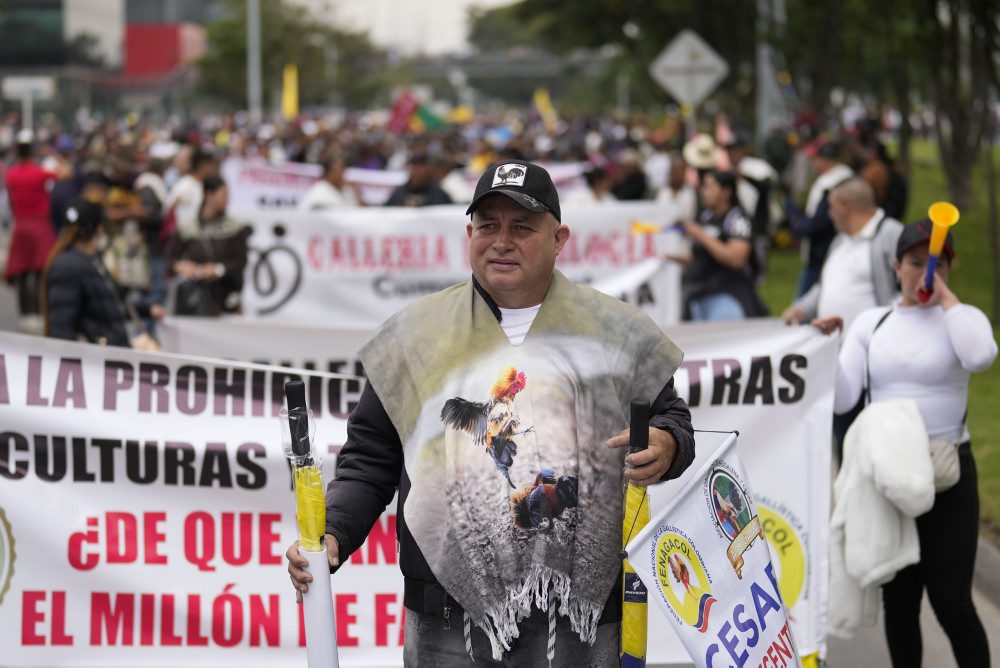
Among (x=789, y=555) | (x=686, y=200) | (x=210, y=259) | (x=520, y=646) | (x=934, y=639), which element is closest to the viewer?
(x=520, y=646)

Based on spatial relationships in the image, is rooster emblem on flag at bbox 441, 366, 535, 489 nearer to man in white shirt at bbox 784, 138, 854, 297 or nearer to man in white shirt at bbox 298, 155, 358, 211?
man in white shirt at bbox 784, 138, 854, 297

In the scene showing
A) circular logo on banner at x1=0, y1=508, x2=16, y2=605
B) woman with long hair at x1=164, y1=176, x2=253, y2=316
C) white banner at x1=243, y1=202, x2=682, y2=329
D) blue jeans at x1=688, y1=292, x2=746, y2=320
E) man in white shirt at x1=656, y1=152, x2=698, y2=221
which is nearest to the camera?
circular logo on banner at x1=0, y1=508, x2=16, y2=605

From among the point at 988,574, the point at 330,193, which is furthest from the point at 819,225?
the point at 330,193

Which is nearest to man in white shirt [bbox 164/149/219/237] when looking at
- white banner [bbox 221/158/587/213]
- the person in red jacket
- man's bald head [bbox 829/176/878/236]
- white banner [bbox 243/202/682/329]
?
white banner [bbox 243/202/682/329]

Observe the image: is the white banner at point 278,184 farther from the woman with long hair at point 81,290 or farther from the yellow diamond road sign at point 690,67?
the woman with long hair at point 81,290

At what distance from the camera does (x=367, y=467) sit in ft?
12.0

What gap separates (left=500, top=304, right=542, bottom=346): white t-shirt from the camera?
136 inches

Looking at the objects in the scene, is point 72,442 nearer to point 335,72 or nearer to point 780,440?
point 780,440

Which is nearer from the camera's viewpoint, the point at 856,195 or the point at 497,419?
the point at 497,419

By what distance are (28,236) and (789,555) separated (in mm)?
10622

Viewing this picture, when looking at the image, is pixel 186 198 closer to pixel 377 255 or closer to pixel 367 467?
pixel 377 255

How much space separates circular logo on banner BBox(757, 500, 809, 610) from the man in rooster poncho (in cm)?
235

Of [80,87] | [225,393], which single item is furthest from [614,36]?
[80,87]

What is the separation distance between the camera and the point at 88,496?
213 inches
